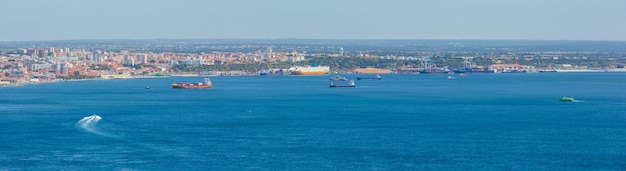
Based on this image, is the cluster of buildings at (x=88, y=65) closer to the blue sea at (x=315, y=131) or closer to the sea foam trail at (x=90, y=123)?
the blue sea at (x=315, y=131)

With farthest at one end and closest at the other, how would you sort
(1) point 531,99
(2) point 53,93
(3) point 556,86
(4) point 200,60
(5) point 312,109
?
(4) point 200,60, (3) point 556,86, (2) point 53,93, (1) point 531,99, (5) point 312,109

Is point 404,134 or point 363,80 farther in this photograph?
point 363,80

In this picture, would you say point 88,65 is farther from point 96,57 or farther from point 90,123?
point 90,123

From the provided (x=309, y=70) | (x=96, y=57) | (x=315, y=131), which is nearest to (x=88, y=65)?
(x=96, y=57)

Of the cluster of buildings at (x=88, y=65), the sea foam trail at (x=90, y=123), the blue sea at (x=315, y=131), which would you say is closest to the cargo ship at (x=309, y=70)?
the cluster of buildings at (x=88, y=65)

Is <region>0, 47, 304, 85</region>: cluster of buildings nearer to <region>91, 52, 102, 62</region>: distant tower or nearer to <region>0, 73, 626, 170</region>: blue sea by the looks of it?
<region>91, 52, 102, 62</region>: distant tower

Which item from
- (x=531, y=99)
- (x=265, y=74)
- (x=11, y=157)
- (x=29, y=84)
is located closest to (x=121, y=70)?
(x=265, y=74)

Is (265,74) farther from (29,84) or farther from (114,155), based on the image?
(114,155)
